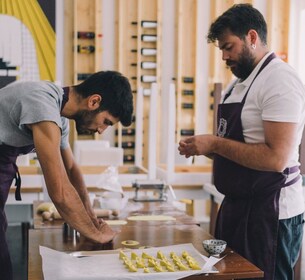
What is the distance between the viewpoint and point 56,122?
5.65ft

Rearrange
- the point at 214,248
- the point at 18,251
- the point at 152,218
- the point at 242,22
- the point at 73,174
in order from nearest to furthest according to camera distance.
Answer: the point at 214,248 → the point at 242,22 → the point at 73,174 → the point at 152,218 → the point at 18,251

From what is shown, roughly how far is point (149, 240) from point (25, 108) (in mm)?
708

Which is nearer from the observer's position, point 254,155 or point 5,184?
point 254,155

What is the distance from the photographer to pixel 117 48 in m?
6.75

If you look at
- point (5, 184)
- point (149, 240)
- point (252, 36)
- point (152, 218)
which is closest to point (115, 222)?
point (152, 218)

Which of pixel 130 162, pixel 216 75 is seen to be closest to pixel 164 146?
pixel 130 162

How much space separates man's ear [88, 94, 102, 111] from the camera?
191 cm

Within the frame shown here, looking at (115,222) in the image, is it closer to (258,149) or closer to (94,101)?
(94,101)

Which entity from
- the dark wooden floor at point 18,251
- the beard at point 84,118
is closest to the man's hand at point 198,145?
the beard at point 84,118

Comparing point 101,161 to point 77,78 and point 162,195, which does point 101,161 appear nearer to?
point 162,195

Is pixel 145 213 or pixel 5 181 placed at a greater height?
pixel 5 181

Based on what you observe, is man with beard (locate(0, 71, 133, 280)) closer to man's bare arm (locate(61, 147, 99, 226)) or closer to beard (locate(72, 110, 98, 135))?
beard (locate(72, 110, 98, 135))

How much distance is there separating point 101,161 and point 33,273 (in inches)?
120

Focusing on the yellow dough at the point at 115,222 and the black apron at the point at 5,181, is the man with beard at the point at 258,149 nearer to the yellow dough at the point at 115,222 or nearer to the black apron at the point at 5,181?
the yellow dough at the point at 115,222
